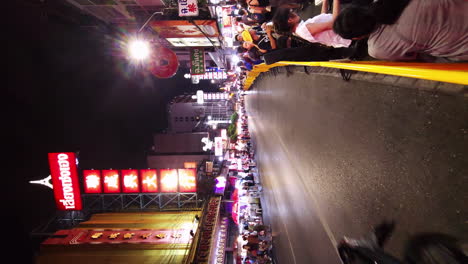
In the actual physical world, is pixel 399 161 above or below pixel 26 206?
above

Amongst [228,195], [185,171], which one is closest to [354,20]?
[185,171]

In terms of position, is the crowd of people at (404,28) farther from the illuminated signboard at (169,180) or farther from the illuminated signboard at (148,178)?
the illuminated signboard at (148,178)

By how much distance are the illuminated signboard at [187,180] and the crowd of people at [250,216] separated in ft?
6.70

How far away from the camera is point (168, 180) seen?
341 inches

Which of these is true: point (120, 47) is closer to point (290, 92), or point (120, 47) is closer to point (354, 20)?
point (290, 92)

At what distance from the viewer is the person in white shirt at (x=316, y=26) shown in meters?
2.16

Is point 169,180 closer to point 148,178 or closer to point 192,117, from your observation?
point 148,178

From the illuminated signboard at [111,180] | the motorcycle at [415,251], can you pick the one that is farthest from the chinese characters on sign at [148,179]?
the motorcycle at [415,251]

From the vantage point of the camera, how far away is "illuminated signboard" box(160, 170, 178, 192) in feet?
28.3

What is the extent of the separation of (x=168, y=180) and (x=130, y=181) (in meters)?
1.52

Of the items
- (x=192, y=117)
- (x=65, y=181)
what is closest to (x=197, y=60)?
(x=65, y=181)

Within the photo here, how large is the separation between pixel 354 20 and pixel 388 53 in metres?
0.34

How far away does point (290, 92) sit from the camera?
12.7 feet

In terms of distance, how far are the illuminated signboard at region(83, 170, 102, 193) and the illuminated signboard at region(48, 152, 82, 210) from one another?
751 mm
